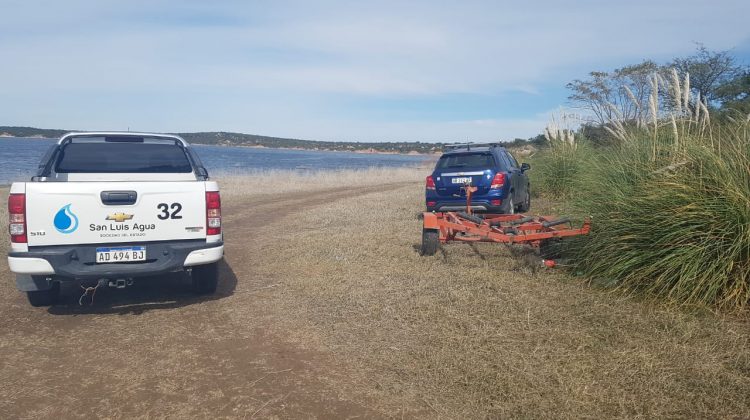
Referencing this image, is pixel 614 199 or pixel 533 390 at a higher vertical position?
pixel 614 199

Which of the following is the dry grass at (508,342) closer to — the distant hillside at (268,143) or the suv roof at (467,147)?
the suv roof at (467,147)

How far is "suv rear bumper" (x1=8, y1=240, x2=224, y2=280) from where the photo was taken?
4.89 m

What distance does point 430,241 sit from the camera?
729 centimetres

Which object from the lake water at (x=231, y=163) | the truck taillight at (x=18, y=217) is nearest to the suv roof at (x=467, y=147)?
the lake water at (x=231, y=163)

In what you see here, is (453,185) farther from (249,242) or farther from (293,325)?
(293,325)

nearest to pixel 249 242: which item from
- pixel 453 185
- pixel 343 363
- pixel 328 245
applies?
pixel 328 245

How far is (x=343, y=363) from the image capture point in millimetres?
4113

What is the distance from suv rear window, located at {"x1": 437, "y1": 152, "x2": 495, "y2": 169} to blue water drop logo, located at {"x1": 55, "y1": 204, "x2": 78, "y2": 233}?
21.5 ft

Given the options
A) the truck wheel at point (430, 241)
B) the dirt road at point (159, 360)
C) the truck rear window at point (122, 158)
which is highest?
the truck rear window at point (122, 158)

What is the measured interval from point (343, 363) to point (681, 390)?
229 centimetres

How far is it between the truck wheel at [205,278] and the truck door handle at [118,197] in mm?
1081

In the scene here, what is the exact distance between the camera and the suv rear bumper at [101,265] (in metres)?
4.89

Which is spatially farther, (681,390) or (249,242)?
(249,242)

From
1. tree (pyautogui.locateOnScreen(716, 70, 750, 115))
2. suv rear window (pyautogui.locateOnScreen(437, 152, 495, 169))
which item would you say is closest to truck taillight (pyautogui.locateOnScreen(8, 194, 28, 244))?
suv rear window (pyautogui.locateOnScreen(437, 152, 495, 169))
